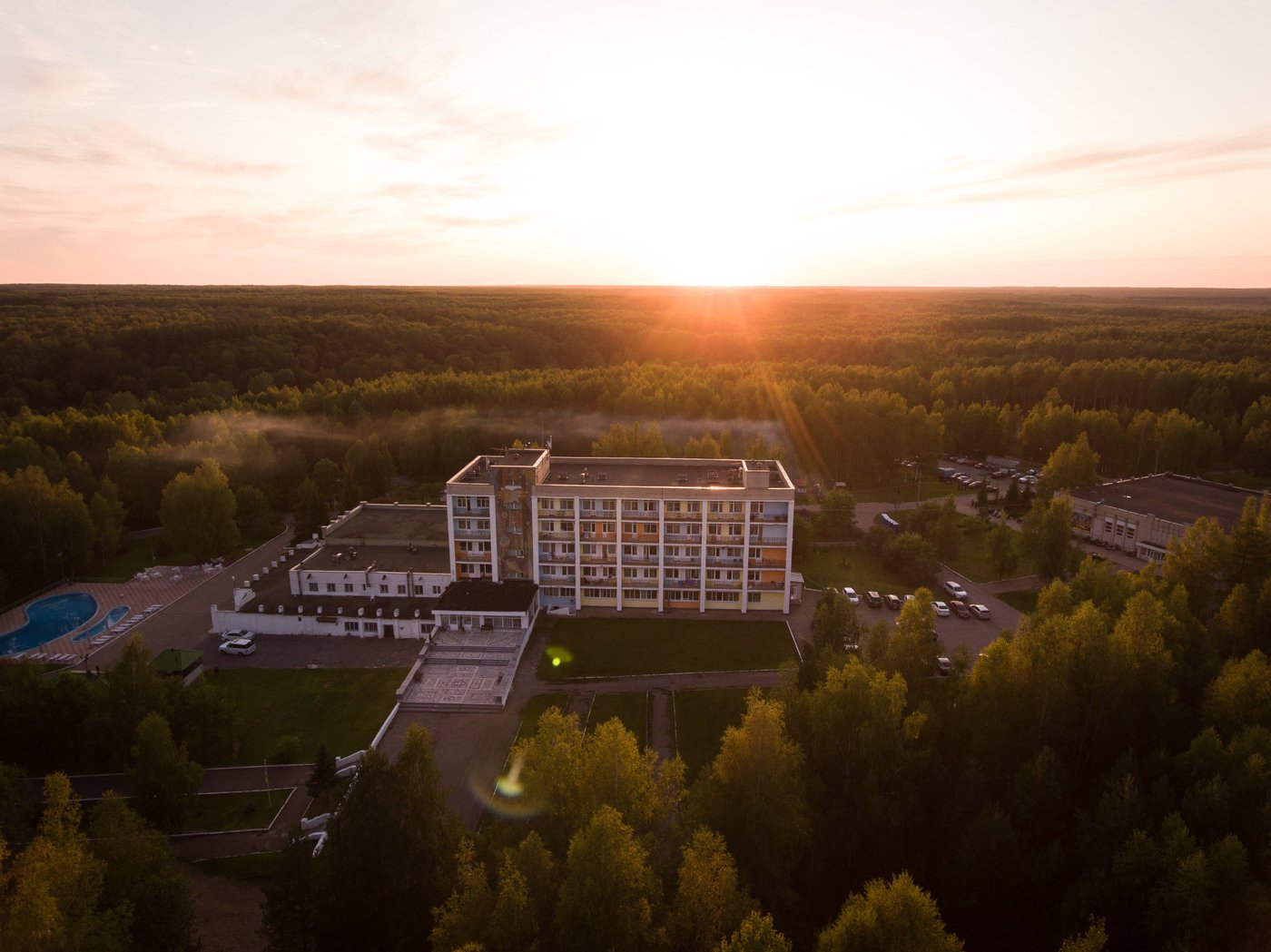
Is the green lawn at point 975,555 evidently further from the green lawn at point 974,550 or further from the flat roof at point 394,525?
the flat roof at point 394,525

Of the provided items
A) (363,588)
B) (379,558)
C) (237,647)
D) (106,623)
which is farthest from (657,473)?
(106,623)

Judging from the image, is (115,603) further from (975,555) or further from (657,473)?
(975,555)

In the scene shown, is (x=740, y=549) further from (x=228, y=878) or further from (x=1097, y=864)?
(x=228, y=878)

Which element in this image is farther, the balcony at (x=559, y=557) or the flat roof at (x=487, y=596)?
the balcony at (x=559, y=557)

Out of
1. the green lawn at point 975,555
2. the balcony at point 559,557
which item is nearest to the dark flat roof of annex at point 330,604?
the balcony at point 559,557

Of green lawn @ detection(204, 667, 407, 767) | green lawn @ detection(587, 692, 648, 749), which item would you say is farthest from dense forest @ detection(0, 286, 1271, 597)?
green lawn @ detection(587, 692, 648, 749)

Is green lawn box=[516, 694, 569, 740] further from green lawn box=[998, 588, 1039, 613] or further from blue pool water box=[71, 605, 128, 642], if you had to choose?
green lawn box=[998, 588, 1039, 613]

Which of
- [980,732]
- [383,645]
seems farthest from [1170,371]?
[383,645]
